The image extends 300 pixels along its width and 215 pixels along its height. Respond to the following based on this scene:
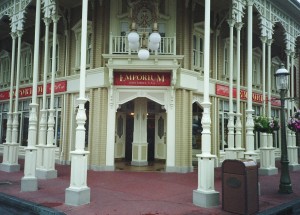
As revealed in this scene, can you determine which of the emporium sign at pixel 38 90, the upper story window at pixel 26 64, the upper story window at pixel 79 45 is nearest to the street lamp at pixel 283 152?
the upper story window at pixel 79 45

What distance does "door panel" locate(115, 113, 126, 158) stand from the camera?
15508 millimetres

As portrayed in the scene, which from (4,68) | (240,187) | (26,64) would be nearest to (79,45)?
(26,64)

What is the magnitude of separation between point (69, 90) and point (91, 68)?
2003 millimetres

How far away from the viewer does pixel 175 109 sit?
1346 cm

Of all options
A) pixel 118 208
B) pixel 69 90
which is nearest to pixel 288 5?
pixel 69 90

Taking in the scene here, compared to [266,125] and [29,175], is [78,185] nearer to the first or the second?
[29,175]

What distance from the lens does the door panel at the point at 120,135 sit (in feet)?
50.9

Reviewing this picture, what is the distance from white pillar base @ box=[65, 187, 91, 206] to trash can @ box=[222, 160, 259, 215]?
3.15 m

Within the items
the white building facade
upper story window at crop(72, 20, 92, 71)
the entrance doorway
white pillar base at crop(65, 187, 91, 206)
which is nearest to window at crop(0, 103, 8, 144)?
the white building facade

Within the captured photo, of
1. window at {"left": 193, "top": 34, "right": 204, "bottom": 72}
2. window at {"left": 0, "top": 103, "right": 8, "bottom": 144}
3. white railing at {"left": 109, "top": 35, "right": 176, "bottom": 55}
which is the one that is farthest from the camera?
window at {"left": 0, "top": 103, "right": 8, "bottom": 144}

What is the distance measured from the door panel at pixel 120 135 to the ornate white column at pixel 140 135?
1.08 metres

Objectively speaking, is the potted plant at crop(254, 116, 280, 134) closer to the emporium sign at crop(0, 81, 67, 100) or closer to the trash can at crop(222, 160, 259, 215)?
the trash can at crop(222, 160, 259, 215)

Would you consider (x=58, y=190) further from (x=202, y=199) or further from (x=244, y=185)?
(x=244, y=185)

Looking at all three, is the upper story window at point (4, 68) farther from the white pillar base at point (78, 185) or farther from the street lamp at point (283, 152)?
the street lamp at point (283, 152)
